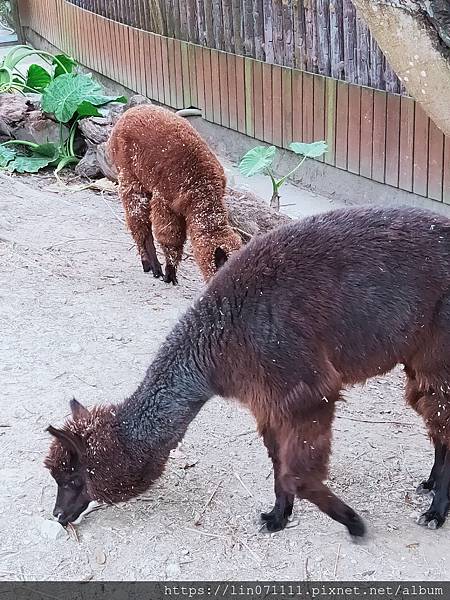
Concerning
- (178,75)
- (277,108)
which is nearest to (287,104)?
(277,108)

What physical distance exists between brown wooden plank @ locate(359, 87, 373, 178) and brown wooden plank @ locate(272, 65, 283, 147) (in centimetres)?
149

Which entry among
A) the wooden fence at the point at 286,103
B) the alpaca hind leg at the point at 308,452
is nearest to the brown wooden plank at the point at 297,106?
Answer: the wooden fence at the point at 286,103

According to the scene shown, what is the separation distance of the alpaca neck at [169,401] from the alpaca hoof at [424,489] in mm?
1213

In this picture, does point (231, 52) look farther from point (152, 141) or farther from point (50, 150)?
point (152, 141)

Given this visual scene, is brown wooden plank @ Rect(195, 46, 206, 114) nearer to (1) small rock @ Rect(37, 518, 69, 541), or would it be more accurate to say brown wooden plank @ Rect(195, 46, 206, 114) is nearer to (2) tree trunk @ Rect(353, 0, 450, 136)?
(2) tree trunk @ Rect(353, 0, 450, 136)

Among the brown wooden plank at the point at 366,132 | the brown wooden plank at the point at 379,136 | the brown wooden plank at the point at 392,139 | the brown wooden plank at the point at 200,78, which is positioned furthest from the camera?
the brown wooden plank at the point at 200,78

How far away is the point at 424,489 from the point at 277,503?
0.78 meters

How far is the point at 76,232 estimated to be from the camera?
318 inches

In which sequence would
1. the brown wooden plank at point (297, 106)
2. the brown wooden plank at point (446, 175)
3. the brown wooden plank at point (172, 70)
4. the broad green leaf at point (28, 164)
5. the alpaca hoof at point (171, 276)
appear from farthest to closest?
the brown wooden plank at point (172, 70) → the broad green leaf at point (28, 164) → the brown wooden plank at point (297, 106) → the brown wooden plank at point (446, 175) → the alpaca hoof at point (171, 276)

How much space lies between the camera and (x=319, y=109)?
9.26 meters

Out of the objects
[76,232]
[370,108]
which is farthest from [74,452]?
[370,108]

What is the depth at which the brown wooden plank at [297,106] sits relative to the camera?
9.48m

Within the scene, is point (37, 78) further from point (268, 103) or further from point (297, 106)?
point (297, 106)

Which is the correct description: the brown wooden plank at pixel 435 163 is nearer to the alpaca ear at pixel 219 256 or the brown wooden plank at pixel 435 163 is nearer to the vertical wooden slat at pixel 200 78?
the alpaca ear at pixel 219 256
